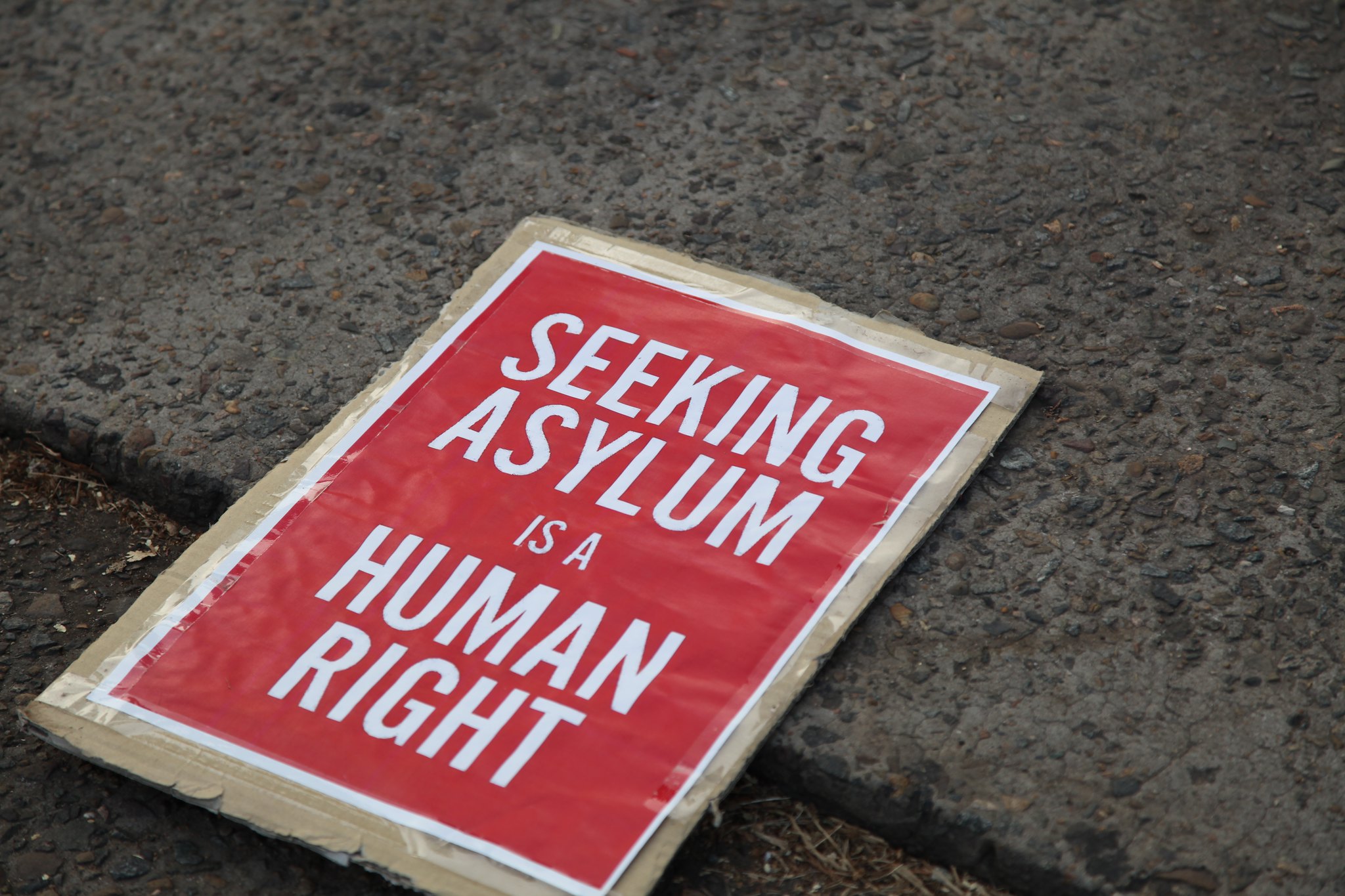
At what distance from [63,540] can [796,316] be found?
3.74ft

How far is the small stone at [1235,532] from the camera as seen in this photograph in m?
1.58

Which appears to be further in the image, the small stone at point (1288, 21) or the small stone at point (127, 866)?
the small stone at point (1288, 21)

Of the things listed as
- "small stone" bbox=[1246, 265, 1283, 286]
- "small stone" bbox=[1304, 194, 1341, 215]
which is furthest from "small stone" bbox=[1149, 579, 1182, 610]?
"small stone" bbox=[1304, 194, 1341, 215]

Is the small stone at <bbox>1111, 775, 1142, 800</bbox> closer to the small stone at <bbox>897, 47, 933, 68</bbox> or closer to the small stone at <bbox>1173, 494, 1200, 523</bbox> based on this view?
the small stone at <bbox>1173, 494, 1200, 523</bbox>

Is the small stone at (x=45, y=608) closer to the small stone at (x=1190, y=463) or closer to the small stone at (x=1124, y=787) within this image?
the small stone at (x=1124, y=787)

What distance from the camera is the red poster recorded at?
1.41 metres

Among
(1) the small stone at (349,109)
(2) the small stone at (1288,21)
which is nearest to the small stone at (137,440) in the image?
(1) the small stone at (349,109)

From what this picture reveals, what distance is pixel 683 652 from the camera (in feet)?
4.88

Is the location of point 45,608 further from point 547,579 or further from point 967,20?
point 967,20

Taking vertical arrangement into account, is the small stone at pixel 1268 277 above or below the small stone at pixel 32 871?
above

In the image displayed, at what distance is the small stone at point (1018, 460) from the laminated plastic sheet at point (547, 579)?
0.05m

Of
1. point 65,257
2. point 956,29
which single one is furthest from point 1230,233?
point 65,257

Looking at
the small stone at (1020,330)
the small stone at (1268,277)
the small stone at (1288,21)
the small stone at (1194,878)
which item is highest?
the small stone at (1288,21)

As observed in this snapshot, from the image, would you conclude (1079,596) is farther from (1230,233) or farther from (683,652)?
(1230,233)
